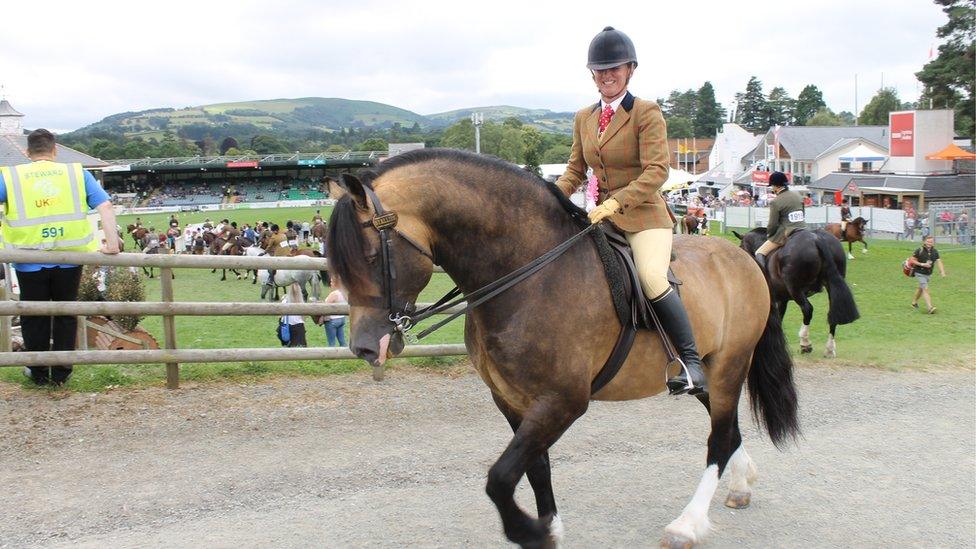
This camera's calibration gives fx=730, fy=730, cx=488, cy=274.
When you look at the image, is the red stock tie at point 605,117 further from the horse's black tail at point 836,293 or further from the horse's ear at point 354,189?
the horse's black tail at point 836,293

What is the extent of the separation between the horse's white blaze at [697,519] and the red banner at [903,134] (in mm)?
49927

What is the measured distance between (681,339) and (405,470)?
2.55 meters

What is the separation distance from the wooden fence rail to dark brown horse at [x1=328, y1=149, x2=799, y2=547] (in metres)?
2.76

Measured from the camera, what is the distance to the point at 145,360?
706 centimetres

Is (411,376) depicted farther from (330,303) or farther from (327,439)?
(327,439)

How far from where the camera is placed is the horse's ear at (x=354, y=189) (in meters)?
3.34

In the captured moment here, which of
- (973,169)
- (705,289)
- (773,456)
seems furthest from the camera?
(973,169)

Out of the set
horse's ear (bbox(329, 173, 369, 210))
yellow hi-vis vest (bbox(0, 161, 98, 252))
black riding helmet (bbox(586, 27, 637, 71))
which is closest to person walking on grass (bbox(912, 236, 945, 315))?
black riding helmet (bbox(586, 27, 637, 71))

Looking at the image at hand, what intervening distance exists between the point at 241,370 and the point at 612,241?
5261mm

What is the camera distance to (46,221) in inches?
264

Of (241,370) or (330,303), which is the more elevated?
(330,303)

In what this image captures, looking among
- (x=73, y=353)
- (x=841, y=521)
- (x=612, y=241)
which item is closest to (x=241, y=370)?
(x=73, y=353)

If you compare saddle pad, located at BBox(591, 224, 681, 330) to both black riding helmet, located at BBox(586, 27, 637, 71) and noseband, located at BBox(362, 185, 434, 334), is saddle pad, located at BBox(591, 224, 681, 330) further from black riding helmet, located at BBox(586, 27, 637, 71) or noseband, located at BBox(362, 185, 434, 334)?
noseband, located at BBox(362, 185, 434, 334)

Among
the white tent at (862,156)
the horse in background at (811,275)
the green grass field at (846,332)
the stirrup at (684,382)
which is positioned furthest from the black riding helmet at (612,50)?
the white tent at (862,156)
